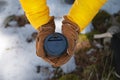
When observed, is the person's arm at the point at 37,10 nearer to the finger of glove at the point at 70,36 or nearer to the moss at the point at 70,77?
the finger of glove at the point at 70,36

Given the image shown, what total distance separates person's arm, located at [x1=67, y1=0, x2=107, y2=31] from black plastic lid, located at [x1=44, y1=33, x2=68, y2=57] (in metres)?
0.07

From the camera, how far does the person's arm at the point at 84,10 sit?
844mm

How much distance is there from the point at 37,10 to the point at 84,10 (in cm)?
14

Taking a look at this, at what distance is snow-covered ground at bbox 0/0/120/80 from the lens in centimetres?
149

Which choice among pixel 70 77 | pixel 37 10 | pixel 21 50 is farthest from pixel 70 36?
pixel 21 50

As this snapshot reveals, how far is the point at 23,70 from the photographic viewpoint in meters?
1.50

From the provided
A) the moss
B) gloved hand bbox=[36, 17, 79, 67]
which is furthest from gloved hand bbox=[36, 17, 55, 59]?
the moss

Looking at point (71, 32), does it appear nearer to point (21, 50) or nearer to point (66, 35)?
point (66, 35)

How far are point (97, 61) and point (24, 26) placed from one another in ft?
1.53

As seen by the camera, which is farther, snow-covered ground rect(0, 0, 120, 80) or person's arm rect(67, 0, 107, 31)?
snow-covered ground rect(0, 0, 120, 80)

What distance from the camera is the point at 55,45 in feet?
2.87

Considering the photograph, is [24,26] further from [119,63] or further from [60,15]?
[119,63]

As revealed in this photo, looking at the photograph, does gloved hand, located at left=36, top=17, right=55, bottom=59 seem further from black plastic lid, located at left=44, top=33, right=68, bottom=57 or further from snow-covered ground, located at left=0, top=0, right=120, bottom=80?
snow-covered ground, located at left=0, top=0, right=120, bottom=80

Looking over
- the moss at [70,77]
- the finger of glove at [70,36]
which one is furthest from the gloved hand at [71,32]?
the moss at [70,77]
